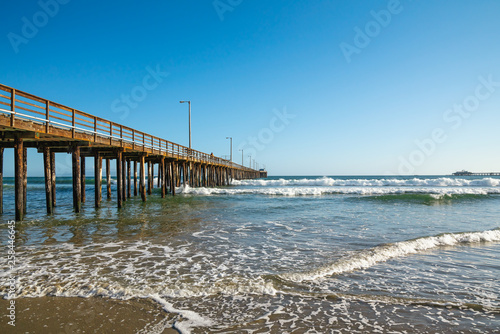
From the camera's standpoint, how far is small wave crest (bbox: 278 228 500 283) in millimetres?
5234

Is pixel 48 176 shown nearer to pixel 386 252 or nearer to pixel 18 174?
pixel 18 174

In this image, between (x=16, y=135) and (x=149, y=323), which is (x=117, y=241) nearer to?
(x=149, y=323)

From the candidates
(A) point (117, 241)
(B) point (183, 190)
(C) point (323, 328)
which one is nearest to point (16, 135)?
(A) point (117, 241)

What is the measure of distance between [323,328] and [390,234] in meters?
6.42

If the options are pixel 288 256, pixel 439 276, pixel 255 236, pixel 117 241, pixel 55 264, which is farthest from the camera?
pixel 255 236

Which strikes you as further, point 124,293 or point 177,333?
point 124,293

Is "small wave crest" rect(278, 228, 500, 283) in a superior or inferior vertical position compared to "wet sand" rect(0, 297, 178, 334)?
inferior

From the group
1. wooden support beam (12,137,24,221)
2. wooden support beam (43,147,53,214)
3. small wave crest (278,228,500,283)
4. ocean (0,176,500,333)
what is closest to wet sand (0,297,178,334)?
ocean (0,176,500,333)

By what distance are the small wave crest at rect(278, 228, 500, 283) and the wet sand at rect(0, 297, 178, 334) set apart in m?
2.26

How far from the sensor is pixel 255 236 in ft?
28.4

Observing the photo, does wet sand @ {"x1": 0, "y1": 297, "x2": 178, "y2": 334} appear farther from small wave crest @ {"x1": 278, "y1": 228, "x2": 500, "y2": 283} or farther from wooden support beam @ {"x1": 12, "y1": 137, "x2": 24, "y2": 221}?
wooden support beam @ {"x1": 12, "y1": 137, "x2": 24, "y2": 221}

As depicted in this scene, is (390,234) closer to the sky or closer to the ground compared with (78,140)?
closer to the ground

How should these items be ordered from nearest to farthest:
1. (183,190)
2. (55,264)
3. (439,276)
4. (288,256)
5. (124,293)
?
(124,293)
(439,276)
(55,264)
(288,256)
(183,190)

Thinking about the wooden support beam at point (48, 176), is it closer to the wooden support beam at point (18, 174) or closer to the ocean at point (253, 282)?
the wooden support beam at point (18, 174)
